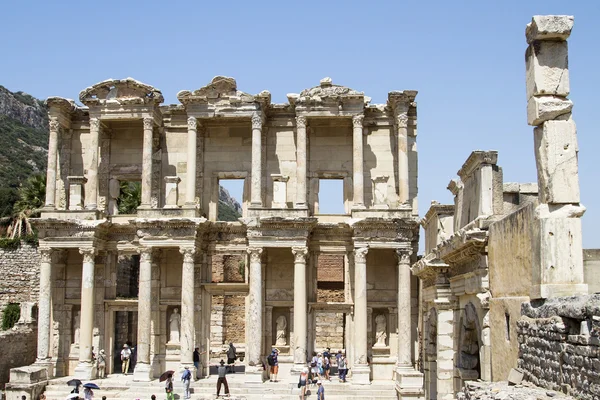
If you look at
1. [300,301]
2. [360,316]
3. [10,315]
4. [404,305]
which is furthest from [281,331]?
[10,315]

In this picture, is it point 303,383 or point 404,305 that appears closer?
point 303,383

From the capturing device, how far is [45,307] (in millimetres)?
25641

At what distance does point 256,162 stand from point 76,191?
6.39 metres

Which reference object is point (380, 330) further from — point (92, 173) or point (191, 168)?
point (92, 173)

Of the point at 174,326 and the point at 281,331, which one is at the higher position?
the point at 174,326

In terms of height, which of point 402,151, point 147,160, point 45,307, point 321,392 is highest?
point 402,151

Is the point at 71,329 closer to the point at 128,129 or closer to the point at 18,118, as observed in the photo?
the point at 128,129

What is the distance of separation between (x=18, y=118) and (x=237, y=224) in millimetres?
53134

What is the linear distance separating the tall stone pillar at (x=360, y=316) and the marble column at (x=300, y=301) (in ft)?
5.38

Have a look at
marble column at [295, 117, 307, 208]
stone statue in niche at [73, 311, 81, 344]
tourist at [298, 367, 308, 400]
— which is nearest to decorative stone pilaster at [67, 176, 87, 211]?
stone statue in niche at [73, 311, 81, 344]

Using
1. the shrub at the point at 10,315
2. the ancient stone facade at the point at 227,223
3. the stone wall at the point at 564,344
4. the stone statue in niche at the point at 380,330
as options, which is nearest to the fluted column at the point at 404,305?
the ancient stone facade at the point at 227,223

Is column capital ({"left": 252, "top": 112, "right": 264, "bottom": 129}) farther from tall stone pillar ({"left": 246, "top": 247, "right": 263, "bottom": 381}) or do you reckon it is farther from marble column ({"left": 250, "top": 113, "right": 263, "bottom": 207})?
tall stone pillar ({"left": 246, "top": 247, "right": 263, "bottom": 381})

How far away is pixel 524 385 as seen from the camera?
9.86 meters

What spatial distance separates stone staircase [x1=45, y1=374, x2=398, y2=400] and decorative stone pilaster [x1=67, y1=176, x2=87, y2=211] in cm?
605
